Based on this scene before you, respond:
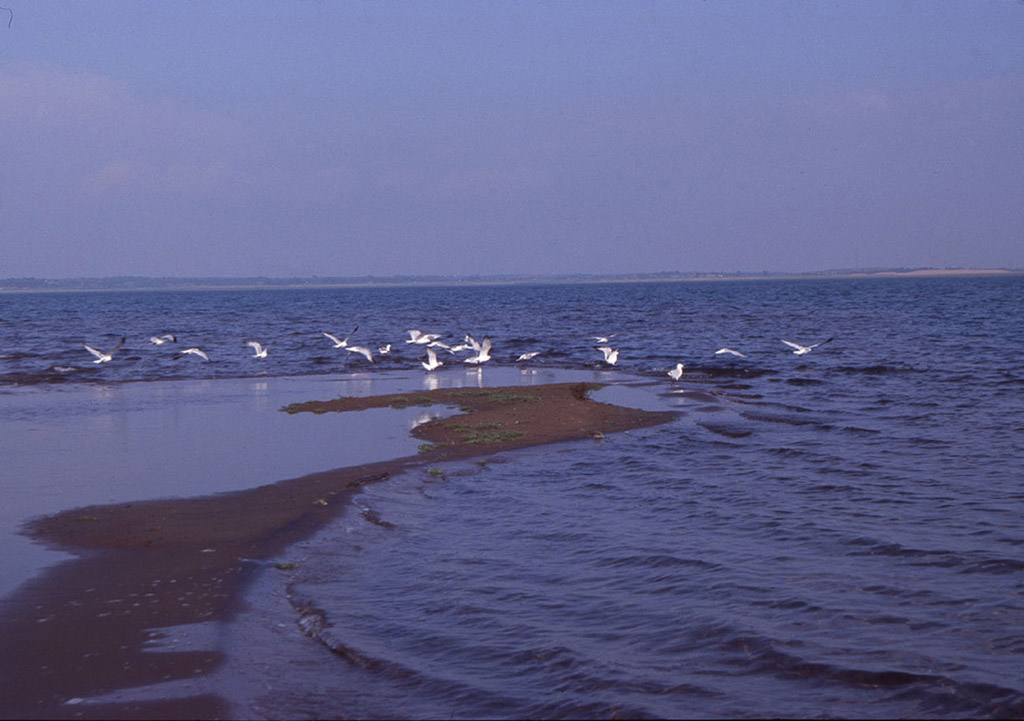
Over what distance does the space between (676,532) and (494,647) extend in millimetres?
3589

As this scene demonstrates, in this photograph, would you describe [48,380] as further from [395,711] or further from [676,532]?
[395,711]

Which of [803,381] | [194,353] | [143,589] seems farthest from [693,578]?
[194,353]

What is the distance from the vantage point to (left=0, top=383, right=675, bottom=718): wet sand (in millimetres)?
6082

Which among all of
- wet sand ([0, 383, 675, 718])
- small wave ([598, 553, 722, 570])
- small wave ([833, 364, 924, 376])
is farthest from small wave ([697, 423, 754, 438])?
small wave ([833, 364, 924, 376])

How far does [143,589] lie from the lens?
26.5 feet

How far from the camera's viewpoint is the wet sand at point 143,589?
608 cm

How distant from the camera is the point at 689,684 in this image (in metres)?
6.37

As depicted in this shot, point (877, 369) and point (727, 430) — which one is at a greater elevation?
point (877, 369)

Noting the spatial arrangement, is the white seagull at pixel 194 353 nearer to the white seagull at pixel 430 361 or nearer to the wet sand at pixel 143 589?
the white seagull at pixel 430 361

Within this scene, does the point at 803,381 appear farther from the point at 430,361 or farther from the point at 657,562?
the point at 657,562

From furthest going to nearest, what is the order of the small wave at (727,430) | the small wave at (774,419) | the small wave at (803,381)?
the small wave at (803,381)
the small wave at (774,419)
the small wave at (727,430)

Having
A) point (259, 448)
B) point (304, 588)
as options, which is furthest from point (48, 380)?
point (304, 588)

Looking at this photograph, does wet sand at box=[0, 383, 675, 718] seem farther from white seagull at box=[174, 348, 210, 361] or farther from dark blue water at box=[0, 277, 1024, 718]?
white seagull at box=[174, 348, 210, 361]

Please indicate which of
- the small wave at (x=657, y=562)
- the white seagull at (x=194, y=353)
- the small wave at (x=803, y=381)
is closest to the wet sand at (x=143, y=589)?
the small wave at (x=657, y=562)
